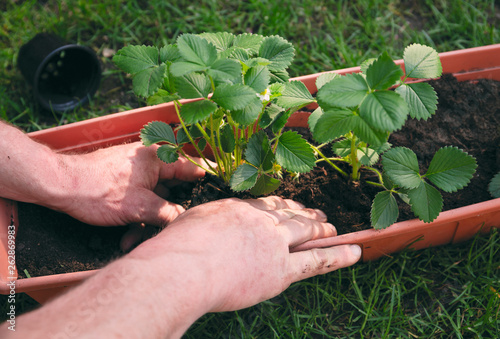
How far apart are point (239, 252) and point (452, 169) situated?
0.63 meters

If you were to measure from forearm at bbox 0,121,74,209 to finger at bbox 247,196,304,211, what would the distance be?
0.57 meters

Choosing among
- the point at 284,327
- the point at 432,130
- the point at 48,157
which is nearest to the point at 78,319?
the point at 48,157

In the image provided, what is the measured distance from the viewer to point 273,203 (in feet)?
4.50

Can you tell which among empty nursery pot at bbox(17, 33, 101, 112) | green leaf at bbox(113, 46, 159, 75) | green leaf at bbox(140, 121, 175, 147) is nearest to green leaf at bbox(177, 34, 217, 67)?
green leaf at bbox(113, 46, 159, 75)

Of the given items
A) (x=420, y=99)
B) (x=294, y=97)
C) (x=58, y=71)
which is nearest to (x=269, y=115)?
(x=294, y=97)

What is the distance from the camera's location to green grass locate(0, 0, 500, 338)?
4.70 feet

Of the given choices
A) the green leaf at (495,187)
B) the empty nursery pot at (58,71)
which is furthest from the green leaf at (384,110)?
the empty nursery pot at (58,71)

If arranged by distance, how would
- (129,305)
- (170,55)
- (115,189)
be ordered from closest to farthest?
(129,305)
(170,55)
(115,189)

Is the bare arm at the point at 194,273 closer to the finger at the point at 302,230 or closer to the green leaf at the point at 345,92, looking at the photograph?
the finger at the point at 302,230

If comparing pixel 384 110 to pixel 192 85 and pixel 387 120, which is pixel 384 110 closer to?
pixel 387 120

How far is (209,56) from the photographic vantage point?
1059mm

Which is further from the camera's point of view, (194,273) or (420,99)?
(420,99)

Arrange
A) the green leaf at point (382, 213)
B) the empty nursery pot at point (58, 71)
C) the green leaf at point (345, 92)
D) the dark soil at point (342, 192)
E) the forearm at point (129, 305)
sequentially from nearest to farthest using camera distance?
1. the forearm at point (129, 305)
2. the green leaf at point (345, 92)
3. the green leaf at point (382, 213)
4. the dark soil at point (342, 192)
5. the empty nursery pot at point (58, 71)

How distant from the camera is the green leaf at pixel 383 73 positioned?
1.02 meters
